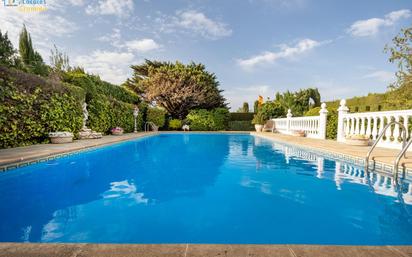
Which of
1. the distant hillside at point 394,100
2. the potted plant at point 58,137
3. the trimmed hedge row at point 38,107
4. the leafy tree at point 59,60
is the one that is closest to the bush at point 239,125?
the distant hillside at point 394,100

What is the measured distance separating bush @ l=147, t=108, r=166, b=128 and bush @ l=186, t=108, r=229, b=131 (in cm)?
294

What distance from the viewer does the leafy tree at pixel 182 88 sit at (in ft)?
84.7

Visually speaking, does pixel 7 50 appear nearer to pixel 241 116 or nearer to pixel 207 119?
pixel 207 119

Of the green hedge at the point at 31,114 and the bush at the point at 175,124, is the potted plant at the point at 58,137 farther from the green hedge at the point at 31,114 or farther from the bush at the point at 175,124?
the bush at the point at 175,124

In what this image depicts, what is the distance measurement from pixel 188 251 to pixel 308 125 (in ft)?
46.4

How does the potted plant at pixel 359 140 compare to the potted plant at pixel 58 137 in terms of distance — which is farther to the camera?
the potted plant at pixel 58 137

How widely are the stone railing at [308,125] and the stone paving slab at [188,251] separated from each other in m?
11.5

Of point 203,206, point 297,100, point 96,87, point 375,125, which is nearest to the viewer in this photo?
point 203,206

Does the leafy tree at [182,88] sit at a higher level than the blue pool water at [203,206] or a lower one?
higher

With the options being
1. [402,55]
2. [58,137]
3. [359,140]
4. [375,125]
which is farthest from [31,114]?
[402,55]

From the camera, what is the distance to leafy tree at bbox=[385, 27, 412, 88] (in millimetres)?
12578

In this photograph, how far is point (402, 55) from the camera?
12812 mm

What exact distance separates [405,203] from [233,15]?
15.7m

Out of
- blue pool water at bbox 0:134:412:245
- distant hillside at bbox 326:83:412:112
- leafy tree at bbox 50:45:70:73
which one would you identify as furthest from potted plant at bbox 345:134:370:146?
leafy tree at bbox 50:45:70:73
